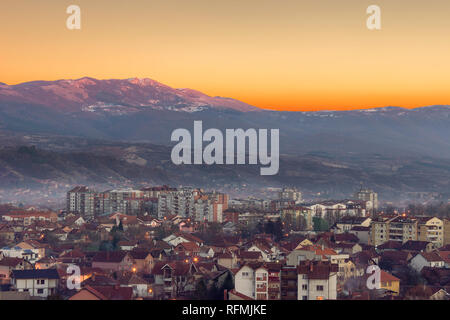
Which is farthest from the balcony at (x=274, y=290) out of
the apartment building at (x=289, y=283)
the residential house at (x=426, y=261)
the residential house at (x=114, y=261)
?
the residential house at (x=426, y=261)

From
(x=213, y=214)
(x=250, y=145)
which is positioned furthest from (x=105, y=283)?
(x=250, y=145)

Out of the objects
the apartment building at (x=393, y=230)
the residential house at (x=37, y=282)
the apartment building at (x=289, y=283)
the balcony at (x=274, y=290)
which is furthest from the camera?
the apartment building at (x=393, y=230)

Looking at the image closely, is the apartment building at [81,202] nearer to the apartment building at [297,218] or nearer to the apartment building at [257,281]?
the apartment building at [297,218]

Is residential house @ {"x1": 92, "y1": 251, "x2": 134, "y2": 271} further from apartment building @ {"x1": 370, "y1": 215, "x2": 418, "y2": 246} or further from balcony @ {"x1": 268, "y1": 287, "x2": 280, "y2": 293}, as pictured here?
apartment building @ {"x1": 370, "y1": 215, "x2": 418, "y2": 246}

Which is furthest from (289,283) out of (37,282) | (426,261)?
(426,261)

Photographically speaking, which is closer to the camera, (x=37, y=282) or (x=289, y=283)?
(x=289, y=283)

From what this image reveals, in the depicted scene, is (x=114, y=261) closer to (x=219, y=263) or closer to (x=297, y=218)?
(x=219, y=263)

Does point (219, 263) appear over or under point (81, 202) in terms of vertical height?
over

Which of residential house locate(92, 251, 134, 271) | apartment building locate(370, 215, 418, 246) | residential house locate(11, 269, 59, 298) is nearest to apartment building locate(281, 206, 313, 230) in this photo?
apartment building locate(370, 215, 418, 246)
